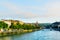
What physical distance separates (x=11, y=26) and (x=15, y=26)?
1.95 m

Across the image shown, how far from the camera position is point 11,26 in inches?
3826

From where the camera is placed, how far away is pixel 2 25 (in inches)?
3162

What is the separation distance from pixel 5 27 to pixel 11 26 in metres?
15.6

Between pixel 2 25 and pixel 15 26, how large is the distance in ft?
52.8

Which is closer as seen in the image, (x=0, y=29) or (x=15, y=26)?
(x=0, y=29)

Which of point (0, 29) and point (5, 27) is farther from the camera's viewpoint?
point (5, 27)

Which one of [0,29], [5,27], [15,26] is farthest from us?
[15,26]

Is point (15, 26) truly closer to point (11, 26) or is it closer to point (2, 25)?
point (11, 26)

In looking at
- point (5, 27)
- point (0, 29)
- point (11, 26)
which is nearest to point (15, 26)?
point (11, 26)

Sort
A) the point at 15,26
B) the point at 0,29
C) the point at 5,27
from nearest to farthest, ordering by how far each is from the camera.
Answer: the point at 0,29 → the point at 5,27 → the point at 15,26

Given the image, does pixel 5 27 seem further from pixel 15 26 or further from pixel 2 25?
pixel 15 26

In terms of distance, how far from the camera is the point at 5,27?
268 feet

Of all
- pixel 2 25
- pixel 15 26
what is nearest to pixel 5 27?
pixel 2 25

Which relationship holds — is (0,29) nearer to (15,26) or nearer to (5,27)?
(5,27)
